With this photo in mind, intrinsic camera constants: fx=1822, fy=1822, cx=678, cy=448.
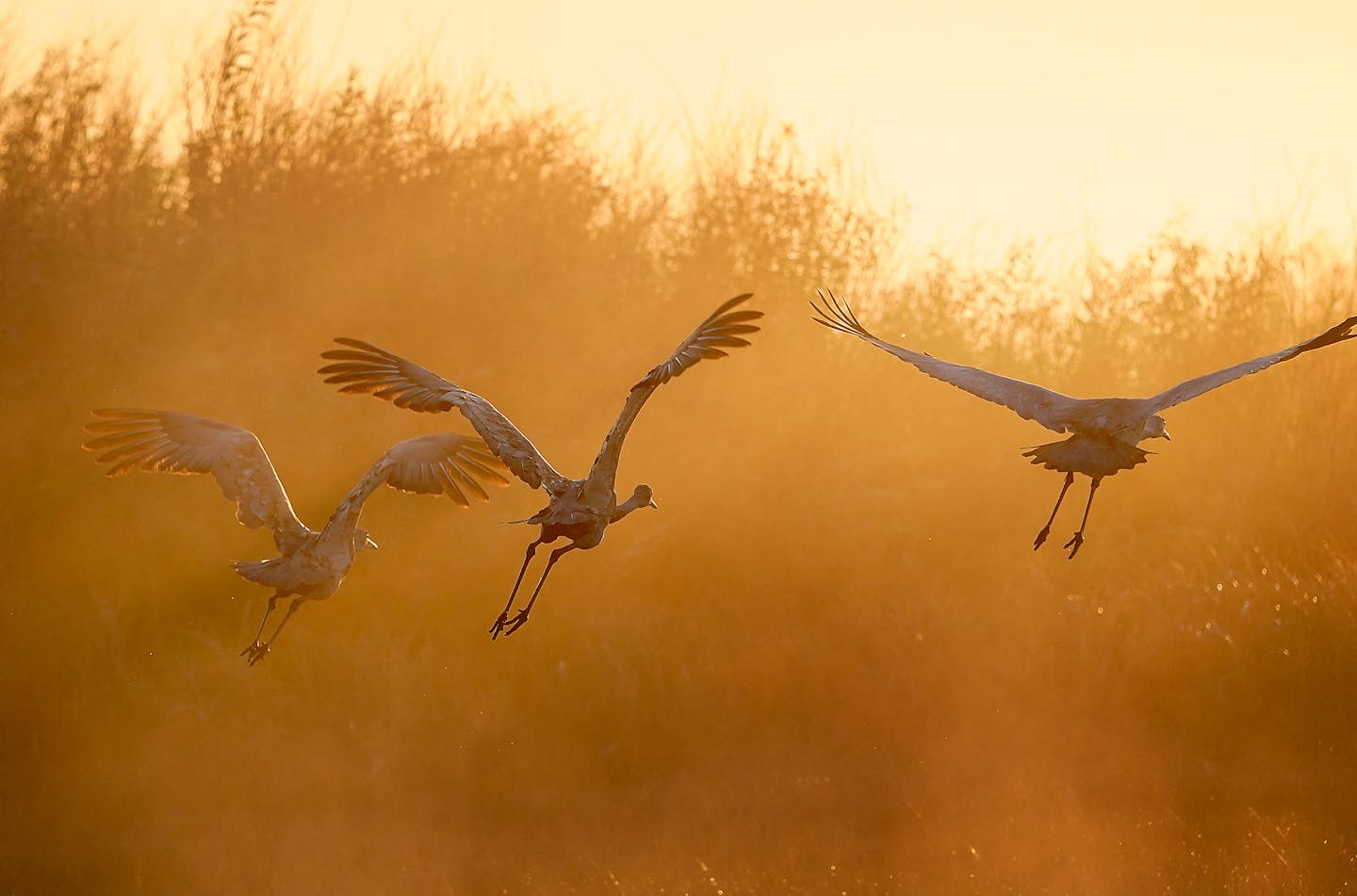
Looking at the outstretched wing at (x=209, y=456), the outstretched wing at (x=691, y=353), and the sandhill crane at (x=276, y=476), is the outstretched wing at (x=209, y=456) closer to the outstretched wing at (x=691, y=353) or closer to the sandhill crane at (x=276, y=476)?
the sandhill crane at (x=276, y=476)

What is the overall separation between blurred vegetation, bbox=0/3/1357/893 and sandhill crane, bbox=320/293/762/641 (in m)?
5.16

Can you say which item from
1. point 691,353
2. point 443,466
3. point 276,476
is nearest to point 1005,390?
point 691,353

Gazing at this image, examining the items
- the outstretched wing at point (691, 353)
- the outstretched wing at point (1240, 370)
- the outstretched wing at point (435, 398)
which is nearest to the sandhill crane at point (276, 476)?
the outstretched wing at point (435, 398)

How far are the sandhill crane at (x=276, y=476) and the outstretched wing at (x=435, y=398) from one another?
509 mm

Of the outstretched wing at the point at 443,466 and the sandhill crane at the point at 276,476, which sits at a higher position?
the outstretched wing at the point at 443,466

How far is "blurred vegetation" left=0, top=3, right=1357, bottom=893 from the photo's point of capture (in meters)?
15.2

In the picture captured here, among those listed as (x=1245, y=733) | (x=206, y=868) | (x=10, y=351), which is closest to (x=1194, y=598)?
(x=1245, y=733)

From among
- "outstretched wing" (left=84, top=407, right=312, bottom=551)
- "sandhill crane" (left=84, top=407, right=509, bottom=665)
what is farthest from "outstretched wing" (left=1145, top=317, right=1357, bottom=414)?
"outstretched wing" (left=84, top=407, right=312, bottom=551)

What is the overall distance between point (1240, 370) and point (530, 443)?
12.4 ft

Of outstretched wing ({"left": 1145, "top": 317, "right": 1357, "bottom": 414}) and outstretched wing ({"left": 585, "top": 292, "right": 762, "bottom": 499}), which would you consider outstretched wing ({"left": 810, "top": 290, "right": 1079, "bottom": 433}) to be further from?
outstretched wing ({"left": 585, "top": 292, "right": 762, "bottom": 499})

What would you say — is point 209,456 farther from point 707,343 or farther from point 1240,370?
point 1240,370

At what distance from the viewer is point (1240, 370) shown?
9289 millimetres

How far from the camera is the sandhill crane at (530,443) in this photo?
31.1 ft

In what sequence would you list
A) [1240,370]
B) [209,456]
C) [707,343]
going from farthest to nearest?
1. [209,456]
2. [707,343]
3. [1240,370]
